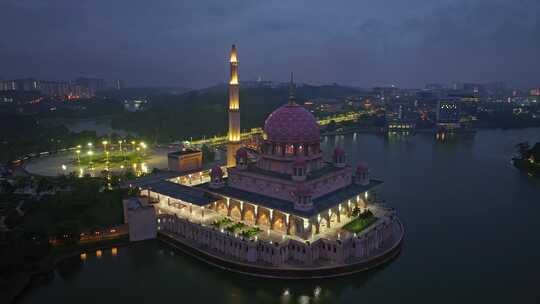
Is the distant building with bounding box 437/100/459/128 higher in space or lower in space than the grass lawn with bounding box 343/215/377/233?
higher

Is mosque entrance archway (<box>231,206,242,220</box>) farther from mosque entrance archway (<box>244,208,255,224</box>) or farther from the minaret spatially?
the minaret

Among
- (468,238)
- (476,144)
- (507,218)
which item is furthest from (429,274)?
(476,144)

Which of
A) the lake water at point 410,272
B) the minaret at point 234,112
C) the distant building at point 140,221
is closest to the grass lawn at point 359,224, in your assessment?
the lake water at point 410,272

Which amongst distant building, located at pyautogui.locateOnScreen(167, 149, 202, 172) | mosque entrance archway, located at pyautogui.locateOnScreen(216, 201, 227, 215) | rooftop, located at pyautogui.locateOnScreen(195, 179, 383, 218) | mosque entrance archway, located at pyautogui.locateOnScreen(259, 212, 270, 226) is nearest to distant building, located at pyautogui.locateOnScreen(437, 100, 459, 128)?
distant building, located at pyautogui.locateOnScreen(167, 149, 202, 172)

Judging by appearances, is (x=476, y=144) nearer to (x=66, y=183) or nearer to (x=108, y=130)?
(x=66, y=183)

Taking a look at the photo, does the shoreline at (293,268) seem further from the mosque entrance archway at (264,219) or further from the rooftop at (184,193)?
the mosque entrance archway at (264,219)

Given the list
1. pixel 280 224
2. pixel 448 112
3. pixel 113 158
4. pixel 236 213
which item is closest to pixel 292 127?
pixel 280 224

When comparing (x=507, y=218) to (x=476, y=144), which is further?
(x=476, y=144)
